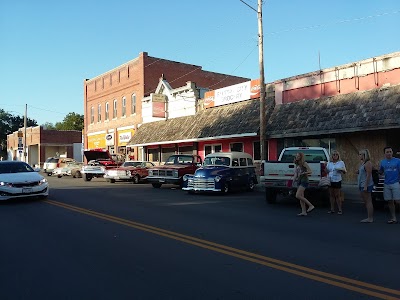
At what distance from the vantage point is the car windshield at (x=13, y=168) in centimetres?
1398

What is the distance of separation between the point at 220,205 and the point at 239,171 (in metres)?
4.45

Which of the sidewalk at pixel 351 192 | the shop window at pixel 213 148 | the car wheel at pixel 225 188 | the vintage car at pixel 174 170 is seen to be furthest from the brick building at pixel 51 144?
the sidewalk at pixel 351 192

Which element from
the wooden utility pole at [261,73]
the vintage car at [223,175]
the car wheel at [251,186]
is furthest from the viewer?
the wooden utility pole at [261,73]

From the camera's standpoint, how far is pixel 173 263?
5945 millimetres

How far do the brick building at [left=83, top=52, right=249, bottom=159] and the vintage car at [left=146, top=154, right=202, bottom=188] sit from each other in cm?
1004

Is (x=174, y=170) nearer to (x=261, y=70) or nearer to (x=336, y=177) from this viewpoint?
(x=261, y=70)

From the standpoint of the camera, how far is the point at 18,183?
12914 millimetres

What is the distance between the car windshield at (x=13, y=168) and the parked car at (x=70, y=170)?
57.2 feet

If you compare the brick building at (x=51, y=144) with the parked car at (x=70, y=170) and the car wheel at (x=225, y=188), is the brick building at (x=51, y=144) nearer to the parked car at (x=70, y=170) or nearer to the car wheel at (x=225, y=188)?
the parked car at (x=70, y=170)

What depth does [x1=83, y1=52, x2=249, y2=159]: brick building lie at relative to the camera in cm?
3566

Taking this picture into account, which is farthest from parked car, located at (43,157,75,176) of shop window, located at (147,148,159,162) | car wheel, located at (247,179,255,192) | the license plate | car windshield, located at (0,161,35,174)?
the license plate

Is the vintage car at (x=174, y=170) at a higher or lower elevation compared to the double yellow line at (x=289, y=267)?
higher

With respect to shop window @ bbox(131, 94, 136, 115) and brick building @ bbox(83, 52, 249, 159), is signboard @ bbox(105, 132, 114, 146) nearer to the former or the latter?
Result: brick building @ bbox(83, 52, 249, 159)

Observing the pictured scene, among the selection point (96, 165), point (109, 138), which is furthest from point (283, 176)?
point (109, 138)
